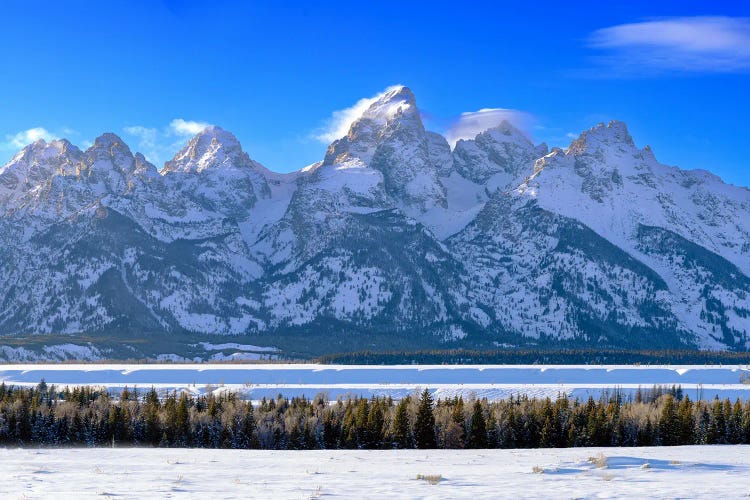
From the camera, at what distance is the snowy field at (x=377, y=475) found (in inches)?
1790

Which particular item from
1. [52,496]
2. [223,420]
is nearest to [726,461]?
[52,496]

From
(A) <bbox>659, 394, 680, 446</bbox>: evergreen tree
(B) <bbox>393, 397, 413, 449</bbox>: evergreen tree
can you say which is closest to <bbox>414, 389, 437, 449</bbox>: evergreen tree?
(B) <bbox>393, 397, 413, 449</bbox>: evergreen tree

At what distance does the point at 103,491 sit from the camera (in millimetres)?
45156

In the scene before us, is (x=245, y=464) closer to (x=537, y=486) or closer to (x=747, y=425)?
(x=537, y=486)

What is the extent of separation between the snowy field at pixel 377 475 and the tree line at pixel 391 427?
141ft

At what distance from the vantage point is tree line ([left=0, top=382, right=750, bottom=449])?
118625mm

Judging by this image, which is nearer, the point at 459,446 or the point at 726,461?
the point at 726,461

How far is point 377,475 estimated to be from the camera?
54.9m

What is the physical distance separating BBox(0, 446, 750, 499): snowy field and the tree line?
43.1m

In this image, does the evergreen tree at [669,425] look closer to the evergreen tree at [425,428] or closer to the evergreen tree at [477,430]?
the evergreen tree at [477,430]

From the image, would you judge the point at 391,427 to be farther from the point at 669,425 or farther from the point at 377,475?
the point at 377,475

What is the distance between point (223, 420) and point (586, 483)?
8496cm

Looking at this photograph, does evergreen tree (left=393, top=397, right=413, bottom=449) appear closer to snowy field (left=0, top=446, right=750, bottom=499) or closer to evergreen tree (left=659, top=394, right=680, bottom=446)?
evergreen tree (left=659, top=394, right=680, bottom=446)

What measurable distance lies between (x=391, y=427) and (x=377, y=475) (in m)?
66.6
